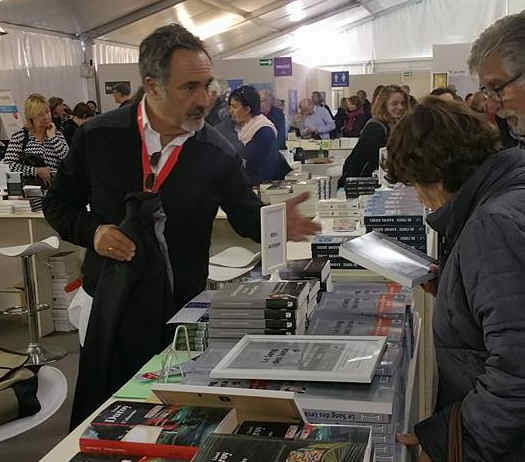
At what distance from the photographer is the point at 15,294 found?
16.4ft

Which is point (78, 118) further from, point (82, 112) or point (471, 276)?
point (471, 276)

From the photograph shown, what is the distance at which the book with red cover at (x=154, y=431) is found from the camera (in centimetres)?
107

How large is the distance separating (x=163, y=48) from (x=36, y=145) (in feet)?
11.6

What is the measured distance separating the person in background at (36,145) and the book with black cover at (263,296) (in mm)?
3740

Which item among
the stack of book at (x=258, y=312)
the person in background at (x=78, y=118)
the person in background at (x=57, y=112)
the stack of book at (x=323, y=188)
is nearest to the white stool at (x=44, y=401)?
the stack of book at (x=258, y=312)

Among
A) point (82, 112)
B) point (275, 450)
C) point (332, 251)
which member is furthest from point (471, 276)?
point (82, 112)

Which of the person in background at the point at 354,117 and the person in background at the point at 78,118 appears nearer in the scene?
the person in background at the point at 78,118

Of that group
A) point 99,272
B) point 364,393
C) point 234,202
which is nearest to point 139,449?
point 364,393

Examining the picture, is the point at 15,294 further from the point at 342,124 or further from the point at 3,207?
the point at 342,124

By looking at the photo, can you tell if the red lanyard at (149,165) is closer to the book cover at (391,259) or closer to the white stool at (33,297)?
the book cover at (391,259)

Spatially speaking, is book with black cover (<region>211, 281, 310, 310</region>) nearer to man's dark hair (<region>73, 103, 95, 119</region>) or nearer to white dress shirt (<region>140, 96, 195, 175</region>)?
white dress shirt (<region>140, 96, 195, 175</region>)

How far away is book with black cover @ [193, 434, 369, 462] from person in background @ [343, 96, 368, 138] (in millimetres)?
9144

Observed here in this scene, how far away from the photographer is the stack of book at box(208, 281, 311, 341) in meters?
1.60

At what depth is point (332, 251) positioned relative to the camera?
8.95 ft
